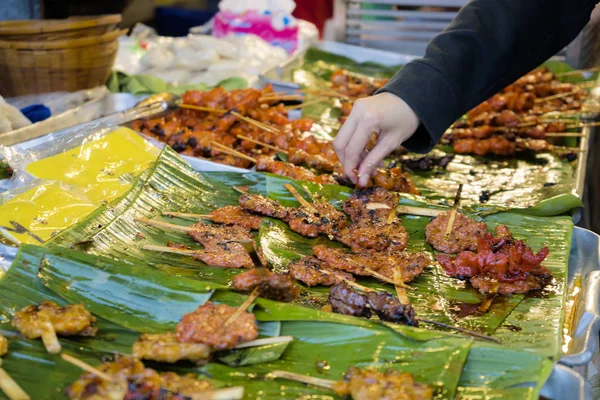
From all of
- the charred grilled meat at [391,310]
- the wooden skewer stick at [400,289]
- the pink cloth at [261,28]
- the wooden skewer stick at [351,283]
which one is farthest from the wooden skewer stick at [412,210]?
the pink cloth at [261,28]

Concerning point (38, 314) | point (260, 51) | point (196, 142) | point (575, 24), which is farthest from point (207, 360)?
point (260, 51)

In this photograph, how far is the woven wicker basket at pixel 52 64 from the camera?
5121mm

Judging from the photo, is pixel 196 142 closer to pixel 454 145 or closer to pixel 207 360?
pixel 454 145

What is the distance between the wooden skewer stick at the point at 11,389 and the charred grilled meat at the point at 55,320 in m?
0.28

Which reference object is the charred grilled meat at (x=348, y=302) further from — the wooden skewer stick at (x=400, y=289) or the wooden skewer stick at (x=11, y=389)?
the wooden skewer stick at (x=11, y=389)

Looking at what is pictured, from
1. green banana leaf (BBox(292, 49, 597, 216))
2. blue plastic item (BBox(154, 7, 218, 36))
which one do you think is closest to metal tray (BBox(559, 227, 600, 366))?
green banana leaf (BBox(292, 49, 597, 216))

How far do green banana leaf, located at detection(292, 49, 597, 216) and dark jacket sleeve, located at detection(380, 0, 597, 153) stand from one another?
862mm

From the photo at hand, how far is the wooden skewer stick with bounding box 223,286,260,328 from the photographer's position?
2.57 metres

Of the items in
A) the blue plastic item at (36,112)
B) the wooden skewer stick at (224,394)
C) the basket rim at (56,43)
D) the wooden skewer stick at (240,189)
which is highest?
the basket rim at (56,43)

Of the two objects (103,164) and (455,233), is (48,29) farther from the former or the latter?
(455,233)

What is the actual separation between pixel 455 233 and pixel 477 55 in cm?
114

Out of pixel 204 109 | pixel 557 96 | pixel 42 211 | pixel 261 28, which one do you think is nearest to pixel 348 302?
pixel 42 211

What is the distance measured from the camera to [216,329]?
253 centimetres

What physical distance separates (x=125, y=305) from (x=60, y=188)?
1424 millimetres
